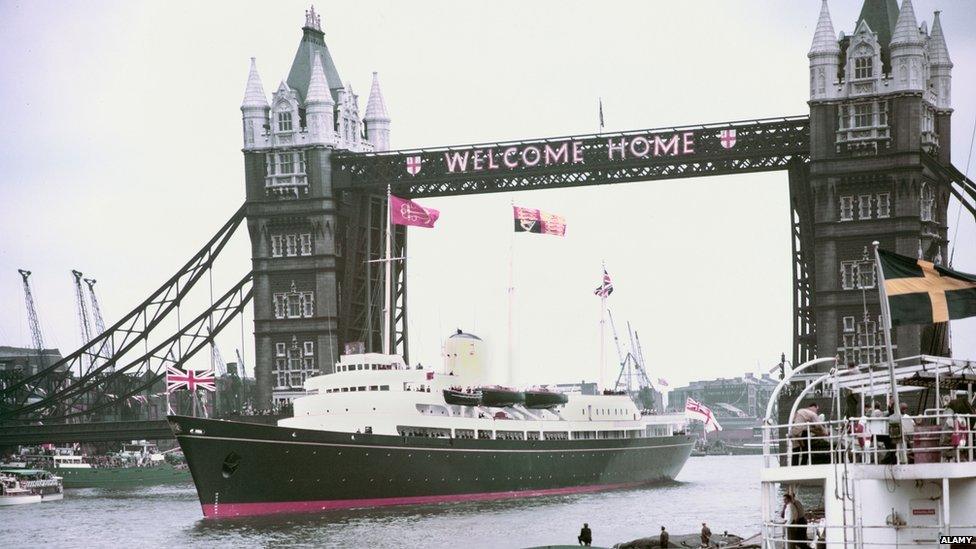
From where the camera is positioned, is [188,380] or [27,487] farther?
[27,487]

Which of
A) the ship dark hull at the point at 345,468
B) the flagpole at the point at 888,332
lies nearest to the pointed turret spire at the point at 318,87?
the ship dark hull at the point at 345,468

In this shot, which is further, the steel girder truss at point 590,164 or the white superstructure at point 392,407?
the steel girder truss at point 590,164

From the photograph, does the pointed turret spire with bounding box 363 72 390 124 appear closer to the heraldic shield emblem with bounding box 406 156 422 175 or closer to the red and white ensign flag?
the heraldic shield emblem with bounding box 406 156 422 175

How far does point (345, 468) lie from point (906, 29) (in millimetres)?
46339

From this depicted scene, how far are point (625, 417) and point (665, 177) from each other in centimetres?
1892

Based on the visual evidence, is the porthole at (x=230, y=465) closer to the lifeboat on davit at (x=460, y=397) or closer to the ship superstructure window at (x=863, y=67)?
the lifeboat on davit at (x=460, y=397)

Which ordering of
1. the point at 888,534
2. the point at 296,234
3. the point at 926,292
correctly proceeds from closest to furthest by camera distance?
the point at 888,534
the point at 926,292
the point at 296,234

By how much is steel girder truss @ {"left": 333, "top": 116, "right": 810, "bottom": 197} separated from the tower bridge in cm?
10

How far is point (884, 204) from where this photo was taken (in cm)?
9225

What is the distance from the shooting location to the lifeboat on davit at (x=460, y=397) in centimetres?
8644

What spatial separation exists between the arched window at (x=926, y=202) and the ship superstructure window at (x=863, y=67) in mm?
8167

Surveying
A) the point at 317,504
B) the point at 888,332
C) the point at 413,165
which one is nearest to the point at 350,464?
the point at 317,504

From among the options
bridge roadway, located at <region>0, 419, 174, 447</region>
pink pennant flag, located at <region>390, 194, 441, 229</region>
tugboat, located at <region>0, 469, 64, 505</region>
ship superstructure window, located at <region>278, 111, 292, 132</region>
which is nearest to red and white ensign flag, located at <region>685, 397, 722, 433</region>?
pink pennant flag, located at <region>390, 194, 441, 229</region>

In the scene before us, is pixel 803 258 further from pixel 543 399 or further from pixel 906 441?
pixel 906 441
